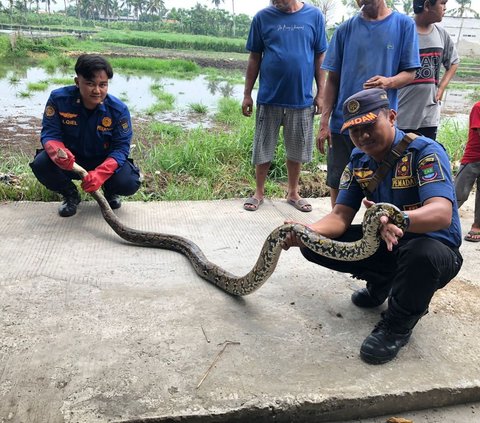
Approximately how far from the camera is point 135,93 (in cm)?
1825

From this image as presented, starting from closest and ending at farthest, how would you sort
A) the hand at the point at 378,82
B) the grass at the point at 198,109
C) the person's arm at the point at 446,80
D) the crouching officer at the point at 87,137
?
the hand at the point at 378,82 → the crouching officer at the point at 87,137 → the person's arm at the point at 446,80 → the grass at the point at 198,109

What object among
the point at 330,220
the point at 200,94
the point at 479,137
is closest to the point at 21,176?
the point at 330,220

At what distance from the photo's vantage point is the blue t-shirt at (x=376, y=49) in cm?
383

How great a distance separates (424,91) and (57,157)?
3.50 m

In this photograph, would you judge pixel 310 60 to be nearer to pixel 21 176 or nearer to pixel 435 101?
pixel 435 101

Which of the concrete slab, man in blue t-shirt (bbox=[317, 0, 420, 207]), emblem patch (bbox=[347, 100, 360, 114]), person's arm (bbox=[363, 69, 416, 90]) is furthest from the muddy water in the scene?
emblem patch (bbox=[347, 100, 360, 114])

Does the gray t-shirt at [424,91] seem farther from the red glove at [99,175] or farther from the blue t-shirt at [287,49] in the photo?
the red glove at [99,175]

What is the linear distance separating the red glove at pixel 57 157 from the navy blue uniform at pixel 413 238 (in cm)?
246

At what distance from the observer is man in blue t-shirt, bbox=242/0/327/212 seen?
4664mm

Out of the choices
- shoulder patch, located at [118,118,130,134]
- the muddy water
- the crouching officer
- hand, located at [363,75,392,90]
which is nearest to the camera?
hand, located at [363,75,392,90]

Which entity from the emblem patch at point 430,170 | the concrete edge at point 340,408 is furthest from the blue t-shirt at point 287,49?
the concrete edge at point 340,408

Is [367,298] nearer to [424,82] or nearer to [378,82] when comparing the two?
[378,82]

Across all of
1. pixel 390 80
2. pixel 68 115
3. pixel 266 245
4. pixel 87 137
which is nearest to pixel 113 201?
pixel 87 137

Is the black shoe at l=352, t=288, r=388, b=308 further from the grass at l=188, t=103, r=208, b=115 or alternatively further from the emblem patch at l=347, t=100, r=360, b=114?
the grass at l=188, t=103, r=208, b=115
